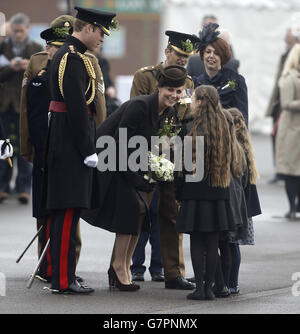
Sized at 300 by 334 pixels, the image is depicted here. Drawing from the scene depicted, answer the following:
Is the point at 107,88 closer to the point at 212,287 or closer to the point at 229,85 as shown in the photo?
the point at 229,85

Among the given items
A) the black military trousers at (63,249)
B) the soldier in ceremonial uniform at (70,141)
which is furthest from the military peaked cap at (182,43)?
the black military trousers at (63,249)

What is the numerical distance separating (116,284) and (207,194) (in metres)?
1.05

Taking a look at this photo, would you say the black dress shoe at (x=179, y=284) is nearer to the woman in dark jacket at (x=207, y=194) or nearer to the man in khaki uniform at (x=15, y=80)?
the woman in dark jacket at (x=207, y=194)

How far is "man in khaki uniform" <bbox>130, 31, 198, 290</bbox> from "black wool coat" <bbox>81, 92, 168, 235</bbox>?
34 centimetres

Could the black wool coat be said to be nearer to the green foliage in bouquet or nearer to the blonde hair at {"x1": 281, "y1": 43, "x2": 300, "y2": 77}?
the green foliage in bouquet

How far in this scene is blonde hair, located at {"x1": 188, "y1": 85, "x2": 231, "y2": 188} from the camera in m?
8.58

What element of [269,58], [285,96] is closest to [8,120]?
[285,96]

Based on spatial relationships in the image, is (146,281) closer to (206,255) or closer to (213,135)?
(206,255)

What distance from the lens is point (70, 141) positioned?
8664 mm

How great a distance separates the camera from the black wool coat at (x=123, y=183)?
8.87 metres

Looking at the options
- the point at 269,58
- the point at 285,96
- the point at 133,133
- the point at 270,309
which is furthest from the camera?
the point at 269,58

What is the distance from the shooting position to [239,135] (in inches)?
359

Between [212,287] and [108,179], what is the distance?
3.67 feet

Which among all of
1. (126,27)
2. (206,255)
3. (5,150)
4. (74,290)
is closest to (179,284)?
(206,255)
